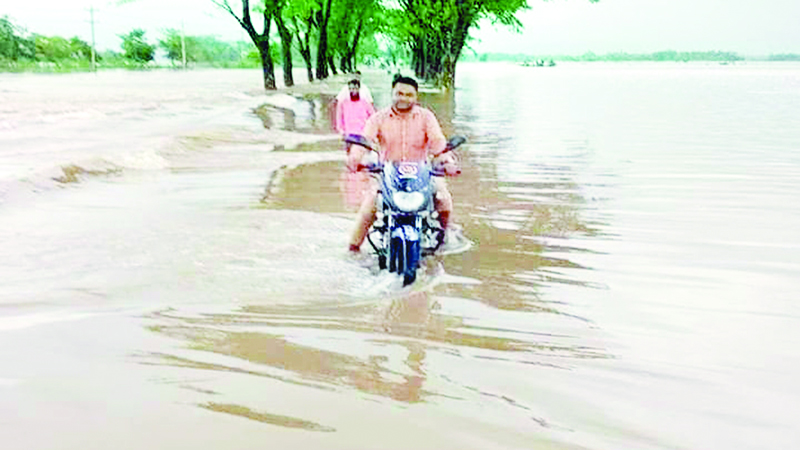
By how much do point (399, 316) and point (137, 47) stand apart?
300ft

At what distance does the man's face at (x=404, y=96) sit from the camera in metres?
6.10

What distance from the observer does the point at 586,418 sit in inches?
142

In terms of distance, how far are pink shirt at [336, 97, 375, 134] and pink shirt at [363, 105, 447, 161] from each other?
232 inches

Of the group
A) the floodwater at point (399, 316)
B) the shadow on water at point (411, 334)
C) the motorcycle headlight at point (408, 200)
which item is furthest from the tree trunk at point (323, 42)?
the motorcycle headlight at point (408, 200)

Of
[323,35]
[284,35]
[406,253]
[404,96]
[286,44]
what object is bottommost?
[406,253]

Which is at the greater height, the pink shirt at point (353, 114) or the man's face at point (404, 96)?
the man's face at point (404, 96)

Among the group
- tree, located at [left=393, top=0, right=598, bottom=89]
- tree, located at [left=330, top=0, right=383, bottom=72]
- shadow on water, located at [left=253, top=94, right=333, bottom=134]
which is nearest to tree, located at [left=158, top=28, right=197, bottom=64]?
tree, located at [left=330, top=0, right=383, bottom=72]

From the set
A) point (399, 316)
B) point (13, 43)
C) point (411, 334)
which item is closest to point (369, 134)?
point (399, 316)

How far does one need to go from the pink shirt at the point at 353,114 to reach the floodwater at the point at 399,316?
1.47m

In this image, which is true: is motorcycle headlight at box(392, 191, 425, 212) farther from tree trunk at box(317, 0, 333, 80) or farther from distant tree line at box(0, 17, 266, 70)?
distant tree line at box(0, 17, 266, 70)

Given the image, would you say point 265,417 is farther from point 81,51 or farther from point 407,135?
point 81,51

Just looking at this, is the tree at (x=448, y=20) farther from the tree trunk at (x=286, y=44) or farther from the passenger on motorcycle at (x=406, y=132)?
the passenger on motorcycle at (x=406, y=132)

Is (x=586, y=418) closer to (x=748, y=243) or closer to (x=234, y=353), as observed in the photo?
(x=234, y=353)

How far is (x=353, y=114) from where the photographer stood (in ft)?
40.1
